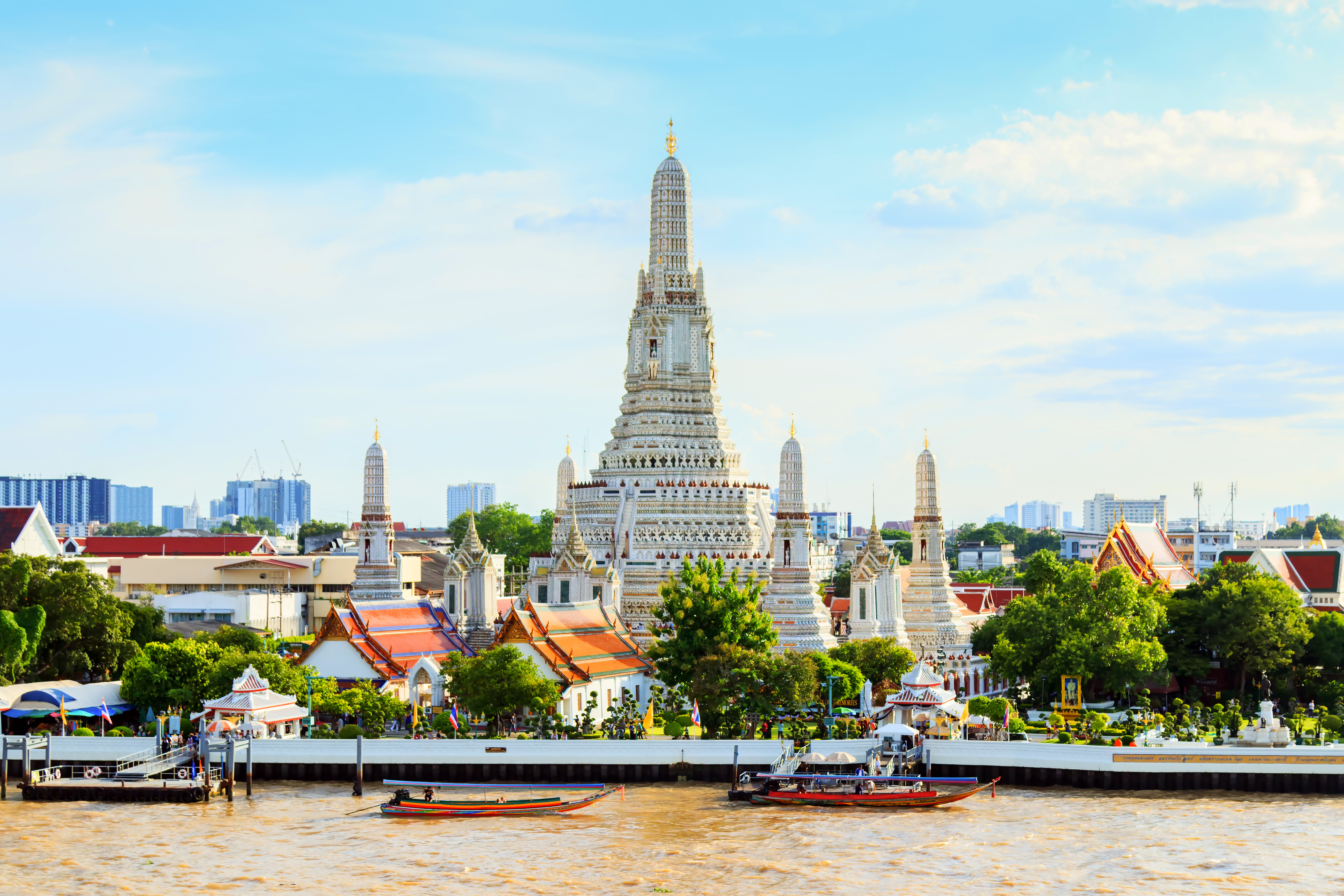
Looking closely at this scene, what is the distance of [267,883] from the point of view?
41.3 metres

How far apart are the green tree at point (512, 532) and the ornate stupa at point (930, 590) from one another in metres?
51.4

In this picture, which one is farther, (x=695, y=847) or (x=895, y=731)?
(x=895, y=731)

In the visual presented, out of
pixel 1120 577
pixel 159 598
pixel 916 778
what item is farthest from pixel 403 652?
pixel 159 598

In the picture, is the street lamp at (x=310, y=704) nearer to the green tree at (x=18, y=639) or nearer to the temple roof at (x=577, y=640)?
the temple roof at (x=577, y=640)

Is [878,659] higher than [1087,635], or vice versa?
[1087,635]

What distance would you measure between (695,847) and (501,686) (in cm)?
1550

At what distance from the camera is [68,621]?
2596 inches

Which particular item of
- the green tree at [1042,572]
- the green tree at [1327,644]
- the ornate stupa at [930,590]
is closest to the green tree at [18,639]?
the ornate stupa at [930,590]

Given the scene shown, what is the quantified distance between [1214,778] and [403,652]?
3256 centimetres

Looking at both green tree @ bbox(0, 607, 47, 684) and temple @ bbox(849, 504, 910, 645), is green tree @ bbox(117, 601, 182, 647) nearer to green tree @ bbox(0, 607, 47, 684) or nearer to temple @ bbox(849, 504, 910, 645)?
green tree @ bbox(0, 607, 47, 684)

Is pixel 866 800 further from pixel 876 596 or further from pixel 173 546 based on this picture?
pixel 173 546

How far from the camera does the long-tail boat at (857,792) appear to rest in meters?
51.6

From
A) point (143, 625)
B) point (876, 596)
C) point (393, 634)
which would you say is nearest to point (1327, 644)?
point (876, 596)

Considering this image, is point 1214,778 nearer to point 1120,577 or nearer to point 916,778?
point 916,778
